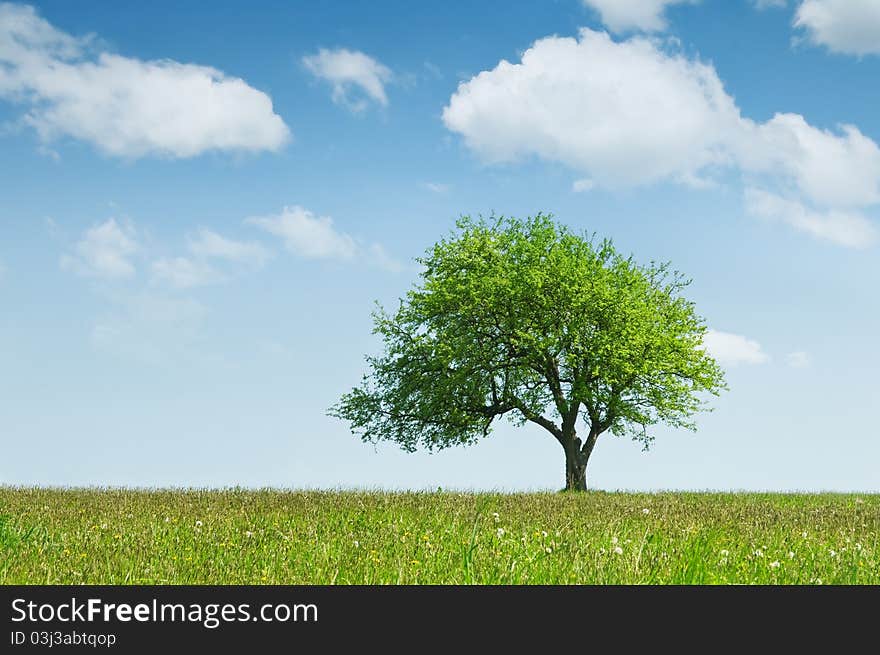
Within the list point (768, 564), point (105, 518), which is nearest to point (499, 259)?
point (105, 518)

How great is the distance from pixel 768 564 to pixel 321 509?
7381mm

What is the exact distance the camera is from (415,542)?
1005 cm

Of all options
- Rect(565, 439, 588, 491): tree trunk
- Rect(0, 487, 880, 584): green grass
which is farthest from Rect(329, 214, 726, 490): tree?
Rect(0, 487, 880, 584): green grass

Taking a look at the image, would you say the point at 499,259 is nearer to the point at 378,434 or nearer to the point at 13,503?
the point at 378,434

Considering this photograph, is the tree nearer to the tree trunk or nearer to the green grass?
the tree trunk

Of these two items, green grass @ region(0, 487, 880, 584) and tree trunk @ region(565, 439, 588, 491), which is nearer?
green grass @ region(0, 487, 880, 584)

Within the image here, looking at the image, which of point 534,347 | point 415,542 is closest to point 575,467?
point 534,347

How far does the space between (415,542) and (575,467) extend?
20392 millimetres

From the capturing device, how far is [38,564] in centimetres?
830

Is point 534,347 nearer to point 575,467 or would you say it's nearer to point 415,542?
point 575,467

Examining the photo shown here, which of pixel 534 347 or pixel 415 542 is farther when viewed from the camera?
pixel 534 347

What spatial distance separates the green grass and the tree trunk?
13364 mm

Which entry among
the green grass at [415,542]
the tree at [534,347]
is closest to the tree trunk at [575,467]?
the tree at [534,347]

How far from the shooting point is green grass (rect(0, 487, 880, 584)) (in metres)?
8.02
